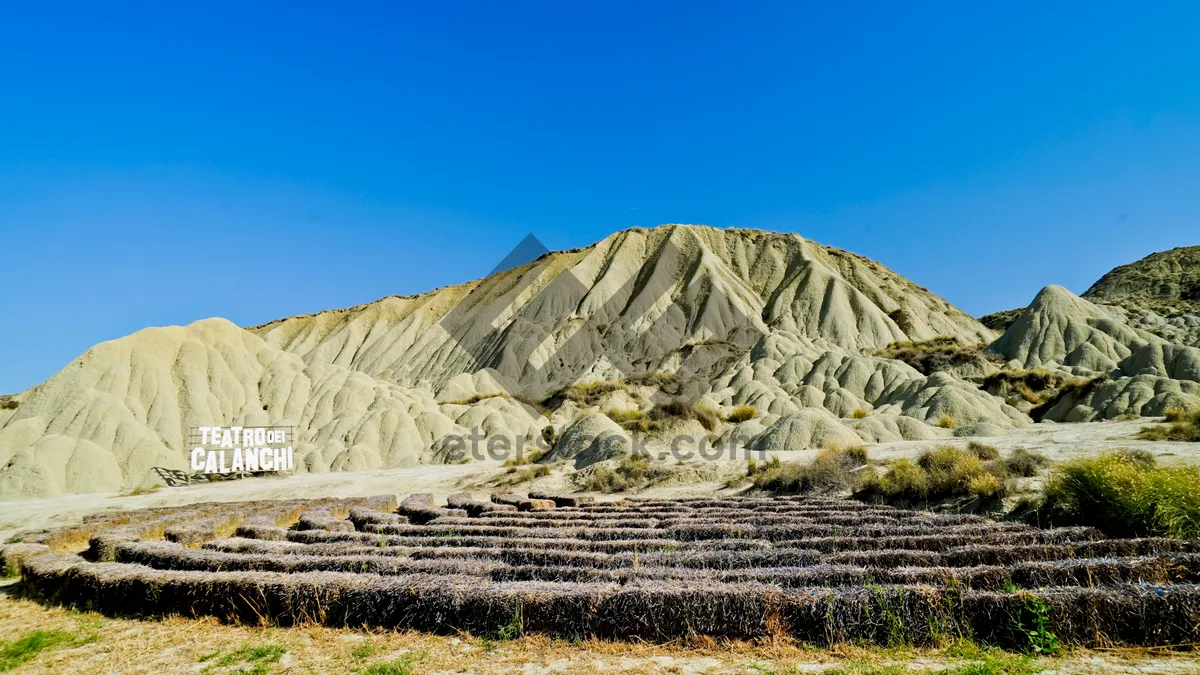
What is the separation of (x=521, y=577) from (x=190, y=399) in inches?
1777

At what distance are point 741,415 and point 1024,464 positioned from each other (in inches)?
809

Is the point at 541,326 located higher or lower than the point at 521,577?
higher

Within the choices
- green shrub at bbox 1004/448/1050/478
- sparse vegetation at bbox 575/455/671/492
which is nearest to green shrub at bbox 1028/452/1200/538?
green shrub at bbox 1004/448/1050/478

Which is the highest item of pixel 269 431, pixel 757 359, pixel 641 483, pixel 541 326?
pixel 541 326

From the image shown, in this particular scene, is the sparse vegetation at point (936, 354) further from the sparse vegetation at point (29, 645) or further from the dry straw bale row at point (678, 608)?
the sparse vegetation at point (29, 645)

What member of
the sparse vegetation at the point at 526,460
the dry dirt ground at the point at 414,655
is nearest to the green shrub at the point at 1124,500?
the dry dirt ground at the point at 414,655

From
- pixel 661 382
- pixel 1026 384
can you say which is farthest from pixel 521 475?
pixel 1026 384

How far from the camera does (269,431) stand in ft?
131

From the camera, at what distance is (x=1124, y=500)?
1003 cm

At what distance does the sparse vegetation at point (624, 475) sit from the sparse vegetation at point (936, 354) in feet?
121

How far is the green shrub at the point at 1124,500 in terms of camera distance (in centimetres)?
923

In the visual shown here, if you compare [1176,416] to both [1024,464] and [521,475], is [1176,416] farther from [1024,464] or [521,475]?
[521,475]

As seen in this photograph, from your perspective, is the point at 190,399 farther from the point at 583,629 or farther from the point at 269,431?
the point at 583,629

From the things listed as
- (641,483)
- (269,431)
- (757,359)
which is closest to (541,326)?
(757,359)
